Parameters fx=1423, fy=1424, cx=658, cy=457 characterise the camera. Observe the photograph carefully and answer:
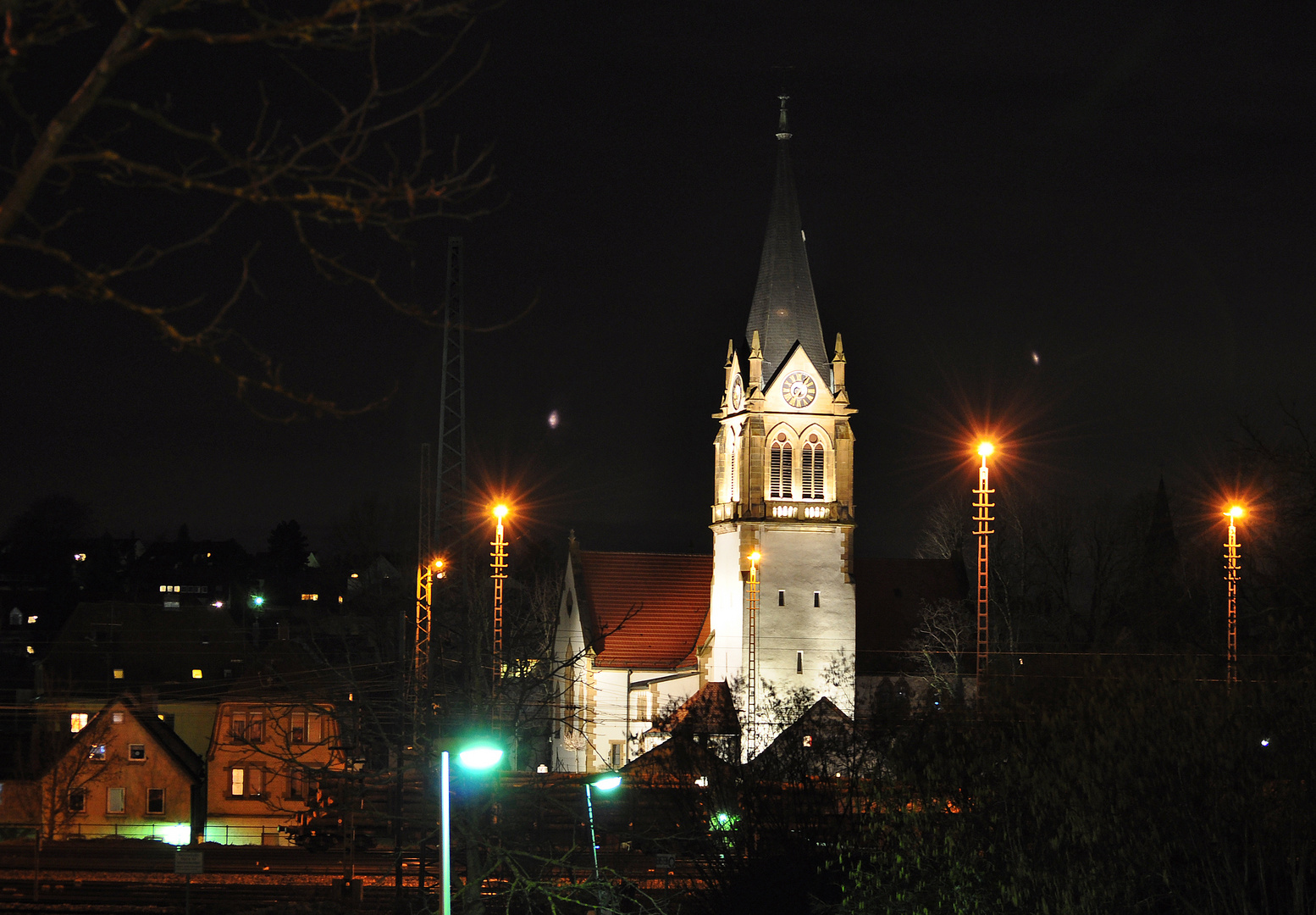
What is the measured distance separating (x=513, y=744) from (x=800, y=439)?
42569mm

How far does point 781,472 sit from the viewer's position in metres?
59.2

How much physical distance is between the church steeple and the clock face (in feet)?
2.93

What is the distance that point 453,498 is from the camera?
117ft

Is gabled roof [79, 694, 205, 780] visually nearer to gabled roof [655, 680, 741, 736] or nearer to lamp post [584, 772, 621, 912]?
gabled roof [655, 680, 741, 736]

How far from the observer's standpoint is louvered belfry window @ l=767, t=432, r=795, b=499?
2324 inches

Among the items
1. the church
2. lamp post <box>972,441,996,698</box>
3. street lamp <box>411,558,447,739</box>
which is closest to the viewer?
street lamp <box>411,558,447,739</box>

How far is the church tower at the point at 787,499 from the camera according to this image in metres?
58.0

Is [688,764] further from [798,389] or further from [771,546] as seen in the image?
[798,389]

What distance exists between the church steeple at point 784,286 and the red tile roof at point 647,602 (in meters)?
11.8

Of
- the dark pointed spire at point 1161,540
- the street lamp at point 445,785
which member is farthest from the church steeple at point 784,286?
the street lamp at point 445,785

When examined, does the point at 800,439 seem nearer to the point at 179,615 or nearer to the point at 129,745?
the point at 129,745

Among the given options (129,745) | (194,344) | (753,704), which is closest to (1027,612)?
(753,704)

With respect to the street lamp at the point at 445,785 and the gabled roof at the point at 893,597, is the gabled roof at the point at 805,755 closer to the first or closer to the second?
the street lamp at the point at 445,785

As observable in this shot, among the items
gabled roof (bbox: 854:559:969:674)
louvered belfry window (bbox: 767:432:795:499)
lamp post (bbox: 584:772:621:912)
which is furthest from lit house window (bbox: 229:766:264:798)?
lamp post (bbox: 584:772:621:912)
